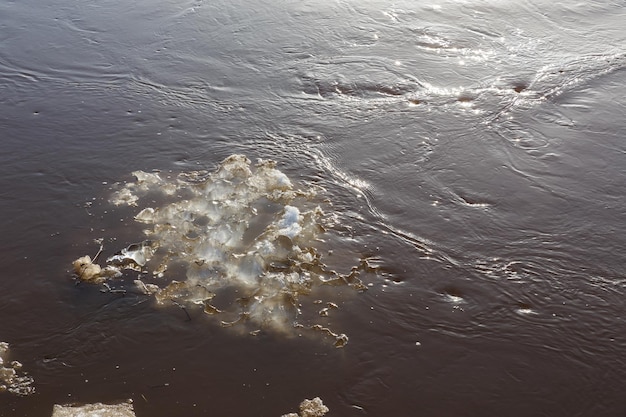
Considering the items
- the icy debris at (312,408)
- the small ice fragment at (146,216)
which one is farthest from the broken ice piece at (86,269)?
the icy debris at (312,408)

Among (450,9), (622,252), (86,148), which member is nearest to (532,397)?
(622,252)

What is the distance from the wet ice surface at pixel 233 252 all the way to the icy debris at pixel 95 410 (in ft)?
2.60

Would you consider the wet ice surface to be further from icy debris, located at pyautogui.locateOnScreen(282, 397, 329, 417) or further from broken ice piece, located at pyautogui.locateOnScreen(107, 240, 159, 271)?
icy debris, located at pyautogui.locateOnScreen(282, 397, 329, 417)

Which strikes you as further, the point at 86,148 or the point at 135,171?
the point at 86,148

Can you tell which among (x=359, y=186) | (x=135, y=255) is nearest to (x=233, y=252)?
(x=135, y=255)

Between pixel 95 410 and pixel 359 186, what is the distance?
2721mm

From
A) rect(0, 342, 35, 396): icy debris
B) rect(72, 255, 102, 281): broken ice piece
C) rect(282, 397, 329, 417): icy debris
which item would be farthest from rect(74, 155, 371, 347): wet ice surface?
rect(0, 342, 35, 396): icy debris

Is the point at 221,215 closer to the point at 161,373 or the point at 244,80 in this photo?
the point at 161,373

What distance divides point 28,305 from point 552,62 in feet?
19.8

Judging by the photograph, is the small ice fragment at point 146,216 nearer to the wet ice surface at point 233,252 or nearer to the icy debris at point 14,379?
the wet ice surface at point 233,252

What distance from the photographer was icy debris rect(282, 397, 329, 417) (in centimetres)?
318

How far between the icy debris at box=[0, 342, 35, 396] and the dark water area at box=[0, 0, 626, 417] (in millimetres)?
47

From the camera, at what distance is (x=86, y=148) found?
5.55 meters

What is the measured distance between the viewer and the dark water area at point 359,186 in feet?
11.2
